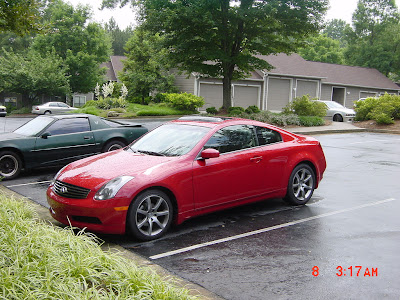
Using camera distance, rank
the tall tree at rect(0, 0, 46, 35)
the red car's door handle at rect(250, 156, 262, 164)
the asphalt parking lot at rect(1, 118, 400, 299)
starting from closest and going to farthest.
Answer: the asphalt parking lot at rect(1, 118, 400, 299)
the red car's door handle at rect(250, 156, 262, 164)
the tall tree at rect(0, 0, 46, 35)

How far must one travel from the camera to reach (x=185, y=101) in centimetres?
2928

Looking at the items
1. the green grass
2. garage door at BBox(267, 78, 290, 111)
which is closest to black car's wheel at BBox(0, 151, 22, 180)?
the green grass

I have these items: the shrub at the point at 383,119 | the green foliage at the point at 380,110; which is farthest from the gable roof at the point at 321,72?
the shrub at the point at 383,119

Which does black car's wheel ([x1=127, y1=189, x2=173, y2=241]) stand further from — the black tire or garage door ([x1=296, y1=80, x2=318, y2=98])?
garage door ([x1=296, y1=80, x2=318, y2=98])

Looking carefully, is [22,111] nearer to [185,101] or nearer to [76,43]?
[76,43]

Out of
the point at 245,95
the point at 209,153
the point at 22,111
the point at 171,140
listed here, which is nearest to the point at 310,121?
the point at 245,95

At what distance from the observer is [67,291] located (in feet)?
9.75

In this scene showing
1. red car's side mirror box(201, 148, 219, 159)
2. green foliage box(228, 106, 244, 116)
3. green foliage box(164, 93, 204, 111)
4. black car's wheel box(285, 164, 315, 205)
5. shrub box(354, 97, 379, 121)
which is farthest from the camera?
green foliage box(164, 93, 204, 111)

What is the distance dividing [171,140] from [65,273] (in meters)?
3.18

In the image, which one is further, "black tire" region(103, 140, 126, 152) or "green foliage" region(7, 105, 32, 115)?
"green foliage" region(7, 105, 32, 115)

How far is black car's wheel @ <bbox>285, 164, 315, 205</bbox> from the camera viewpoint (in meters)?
6.86

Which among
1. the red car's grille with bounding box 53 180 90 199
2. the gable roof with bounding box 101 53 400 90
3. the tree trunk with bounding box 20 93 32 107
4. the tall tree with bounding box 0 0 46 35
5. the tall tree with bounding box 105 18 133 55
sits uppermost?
the tall tree with bounding box 105 18 133 55

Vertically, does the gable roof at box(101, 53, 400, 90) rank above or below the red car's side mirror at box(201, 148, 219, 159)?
above

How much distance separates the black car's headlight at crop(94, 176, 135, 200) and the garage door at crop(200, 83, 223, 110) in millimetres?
28656
